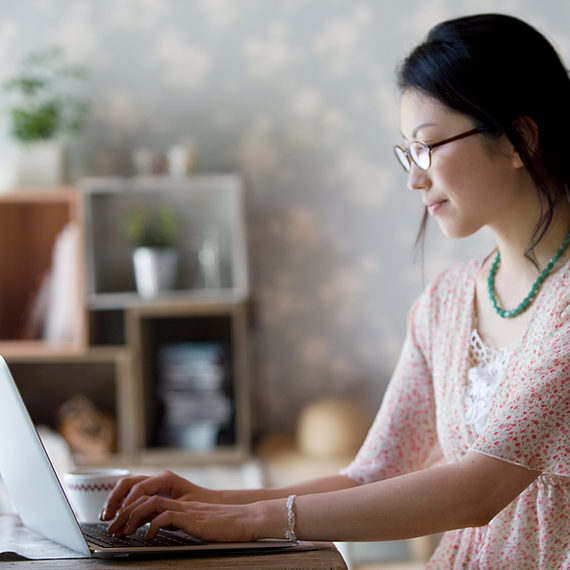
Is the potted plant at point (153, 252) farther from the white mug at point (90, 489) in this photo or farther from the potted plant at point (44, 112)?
the white mug at point (90, 489)

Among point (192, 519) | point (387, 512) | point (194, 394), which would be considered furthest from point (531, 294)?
point (194, 394)

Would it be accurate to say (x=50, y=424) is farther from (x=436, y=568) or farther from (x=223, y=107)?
(x=436, y=568)

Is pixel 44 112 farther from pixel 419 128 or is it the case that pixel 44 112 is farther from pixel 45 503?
Result: pixel 45 503

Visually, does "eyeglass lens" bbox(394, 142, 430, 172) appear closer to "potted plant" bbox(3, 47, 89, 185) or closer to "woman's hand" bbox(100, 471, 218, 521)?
"woman's hand" bbox(100, 471, 218, 521)

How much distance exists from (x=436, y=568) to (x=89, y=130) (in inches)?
83.6

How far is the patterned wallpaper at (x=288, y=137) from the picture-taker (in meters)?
2.53

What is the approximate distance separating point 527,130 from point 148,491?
2.28ft

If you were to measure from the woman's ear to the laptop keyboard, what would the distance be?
25.9 inches

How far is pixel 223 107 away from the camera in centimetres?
256

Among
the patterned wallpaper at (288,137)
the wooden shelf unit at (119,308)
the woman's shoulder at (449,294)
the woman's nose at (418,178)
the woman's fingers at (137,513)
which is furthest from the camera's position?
the patterned wallpaper at (288,137)

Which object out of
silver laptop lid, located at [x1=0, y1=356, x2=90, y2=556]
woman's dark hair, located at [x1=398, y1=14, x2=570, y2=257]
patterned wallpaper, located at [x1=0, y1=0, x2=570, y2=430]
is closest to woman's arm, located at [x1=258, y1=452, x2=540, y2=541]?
silver laptop lid, located at [x1=0, y1=356, x2=90, y2=556]

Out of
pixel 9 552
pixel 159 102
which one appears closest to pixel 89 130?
pixel 159 102

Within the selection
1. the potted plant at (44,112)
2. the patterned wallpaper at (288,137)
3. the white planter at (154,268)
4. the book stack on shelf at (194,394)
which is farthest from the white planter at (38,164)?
the book stack on shelf at (194,394)

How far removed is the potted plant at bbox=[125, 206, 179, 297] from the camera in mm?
2357
